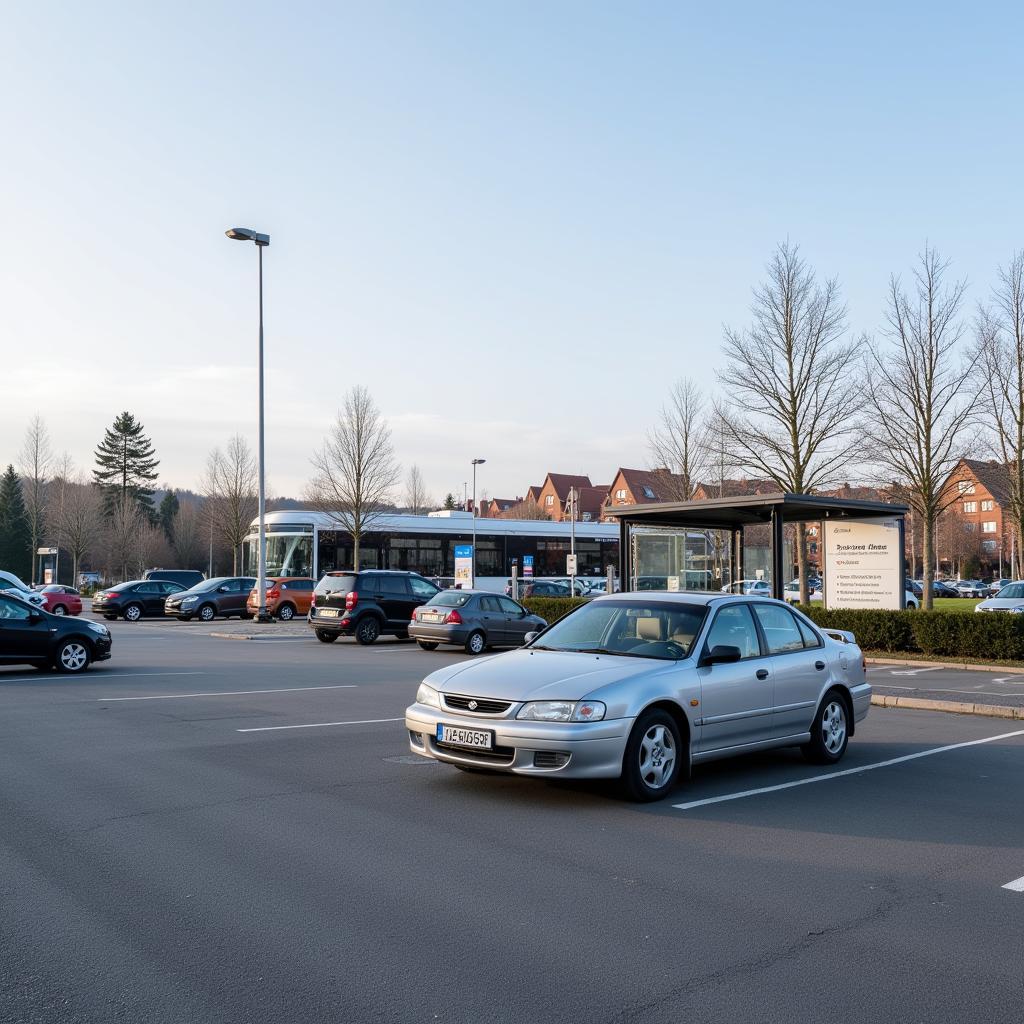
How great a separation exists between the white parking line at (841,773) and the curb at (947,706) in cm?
106

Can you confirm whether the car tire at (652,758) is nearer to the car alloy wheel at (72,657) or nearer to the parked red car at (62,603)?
the car alloy wheel at (72,657)

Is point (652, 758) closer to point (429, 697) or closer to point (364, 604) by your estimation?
point (429, 697)

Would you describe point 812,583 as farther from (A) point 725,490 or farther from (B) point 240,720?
(B) point 240,720

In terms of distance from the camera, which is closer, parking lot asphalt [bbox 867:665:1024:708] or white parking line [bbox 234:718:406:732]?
white parking line [bbox 234:718:406:732]

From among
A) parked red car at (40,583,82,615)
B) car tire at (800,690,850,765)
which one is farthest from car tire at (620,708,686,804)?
parked red car at (40,583,82,615)

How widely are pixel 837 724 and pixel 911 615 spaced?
502 inches

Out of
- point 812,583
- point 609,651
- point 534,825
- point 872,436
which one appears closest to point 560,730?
point 534,825

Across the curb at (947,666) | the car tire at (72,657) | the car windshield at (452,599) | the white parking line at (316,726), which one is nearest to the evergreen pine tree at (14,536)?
the car windshield at (452,599)

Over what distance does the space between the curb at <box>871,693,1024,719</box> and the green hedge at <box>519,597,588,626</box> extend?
42.4 feet

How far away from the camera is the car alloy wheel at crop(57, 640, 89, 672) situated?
57.1 ft

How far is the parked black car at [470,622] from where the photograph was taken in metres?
22.6

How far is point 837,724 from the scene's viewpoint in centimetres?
977

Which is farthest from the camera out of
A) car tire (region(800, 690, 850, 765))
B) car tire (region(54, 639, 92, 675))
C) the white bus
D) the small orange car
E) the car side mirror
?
the white bus

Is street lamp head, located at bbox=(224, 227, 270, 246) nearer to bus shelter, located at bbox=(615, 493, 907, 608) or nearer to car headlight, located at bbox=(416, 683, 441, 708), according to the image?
bus shelter, located at bbox=(615, 493, 907, 608)
